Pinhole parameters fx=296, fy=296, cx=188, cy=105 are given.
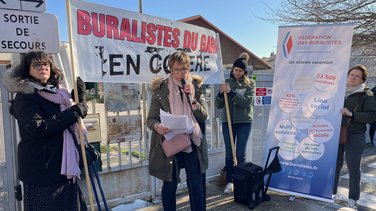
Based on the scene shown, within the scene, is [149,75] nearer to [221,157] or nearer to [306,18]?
[221,157]

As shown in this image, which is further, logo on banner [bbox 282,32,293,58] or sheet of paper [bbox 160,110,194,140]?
logo on banner [bbox 282,32,293,58]

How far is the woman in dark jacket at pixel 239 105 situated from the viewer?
4.02 meters

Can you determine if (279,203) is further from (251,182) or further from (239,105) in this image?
(239,105)

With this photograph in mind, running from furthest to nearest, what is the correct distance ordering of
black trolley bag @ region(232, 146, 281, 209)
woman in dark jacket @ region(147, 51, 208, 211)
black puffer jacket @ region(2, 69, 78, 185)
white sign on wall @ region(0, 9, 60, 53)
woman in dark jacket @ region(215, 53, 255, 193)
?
woman in dark jacket @ region(215, 53, 255, 193)
black trolley bag @ region(232, 146, 281, 209)
woman in dark jacket @ region(147, 51, 208, 211)
white sign on wall @ region(0, 9, 60, 53)
black puffer jacket @ region(2, 69, 78, 185)

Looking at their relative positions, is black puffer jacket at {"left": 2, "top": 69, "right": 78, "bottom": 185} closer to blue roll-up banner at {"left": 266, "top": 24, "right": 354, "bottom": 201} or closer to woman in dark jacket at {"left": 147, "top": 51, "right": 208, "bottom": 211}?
woman in dark jacket at {"left": 147, "top": 51, "right": 208, "bottom": 211}

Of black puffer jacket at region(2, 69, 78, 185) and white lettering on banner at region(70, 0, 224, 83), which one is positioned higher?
white lettering on banner at region(70, 0, 224, 83)

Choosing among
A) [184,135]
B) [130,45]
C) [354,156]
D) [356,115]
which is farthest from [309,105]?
[130,45]

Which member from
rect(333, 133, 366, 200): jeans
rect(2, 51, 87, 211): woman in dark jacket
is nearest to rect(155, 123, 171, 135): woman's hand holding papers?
rect(2, 51, 87, 211): woman in dark jacket

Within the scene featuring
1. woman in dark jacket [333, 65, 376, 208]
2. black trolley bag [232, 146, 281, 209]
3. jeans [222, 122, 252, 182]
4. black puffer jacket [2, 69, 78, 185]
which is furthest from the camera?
jeans [222, 122, 252, 182]

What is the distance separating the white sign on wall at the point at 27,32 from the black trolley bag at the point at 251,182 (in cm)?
262

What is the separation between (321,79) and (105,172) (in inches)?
119

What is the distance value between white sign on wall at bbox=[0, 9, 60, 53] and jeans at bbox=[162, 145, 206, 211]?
159 cm

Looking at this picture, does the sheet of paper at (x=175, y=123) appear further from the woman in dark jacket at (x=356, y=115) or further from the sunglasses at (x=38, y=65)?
the woman in dark jacket at (x=356, y=115)

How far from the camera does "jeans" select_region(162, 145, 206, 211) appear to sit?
2.99 metres
